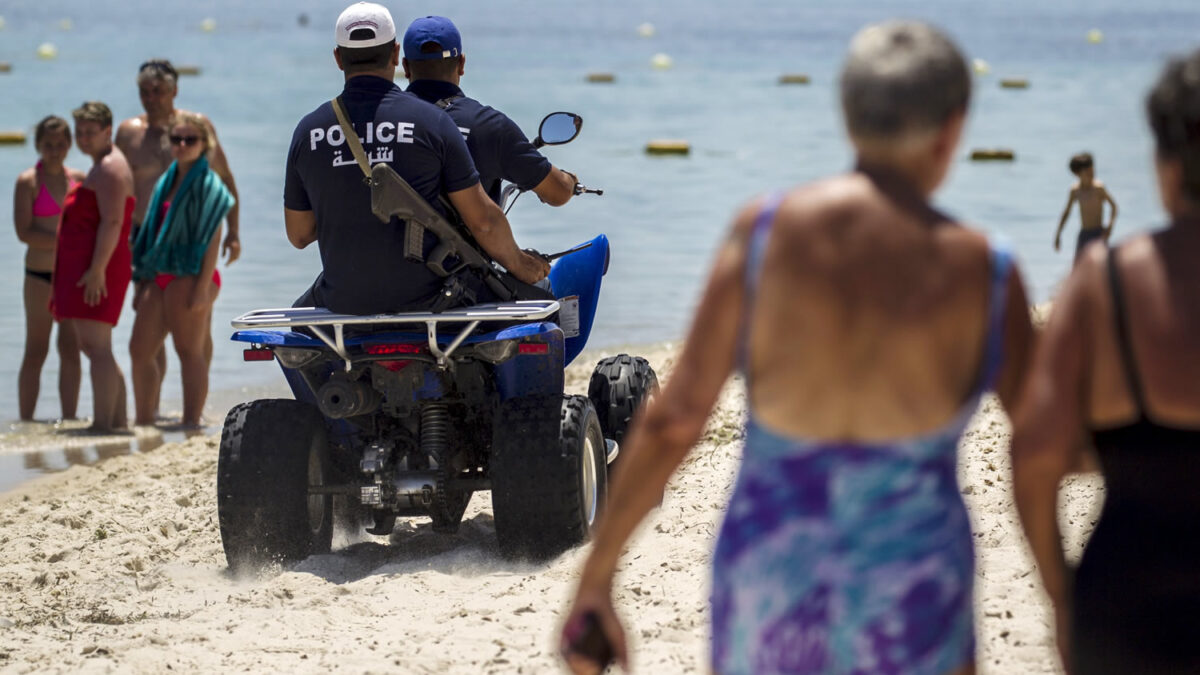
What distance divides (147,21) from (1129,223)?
74.9m

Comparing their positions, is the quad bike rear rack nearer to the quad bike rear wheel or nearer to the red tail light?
the red tail light

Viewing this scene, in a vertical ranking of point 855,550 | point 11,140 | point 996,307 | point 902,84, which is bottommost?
point 11,140

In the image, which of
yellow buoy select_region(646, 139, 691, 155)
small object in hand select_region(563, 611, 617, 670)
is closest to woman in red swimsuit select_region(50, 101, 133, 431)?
small object in hand select_region(563, 611, 617, 670)

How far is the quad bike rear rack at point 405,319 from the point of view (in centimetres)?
529

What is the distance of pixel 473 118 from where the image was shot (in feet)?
18.8

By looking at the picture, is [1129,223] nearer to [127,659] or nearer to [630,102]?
[127,659]

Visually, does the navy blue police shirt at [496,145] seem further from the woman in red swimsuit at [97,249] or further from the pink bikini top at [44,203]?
the pink bikini top at [44,203]

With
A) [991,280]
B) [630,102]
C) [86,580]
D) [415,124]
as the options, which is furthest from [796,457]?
[630,102]

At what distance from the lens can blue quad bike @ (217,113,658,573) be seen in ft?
17.8

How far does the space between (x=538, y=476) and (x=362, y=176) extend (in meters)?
1.17

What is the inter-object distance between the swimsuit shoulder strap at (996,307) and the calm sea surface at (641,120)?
1.76 feet

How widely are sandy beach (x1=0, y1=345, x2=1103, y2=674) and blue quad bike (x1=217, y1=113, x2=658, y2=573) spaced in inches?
7.6

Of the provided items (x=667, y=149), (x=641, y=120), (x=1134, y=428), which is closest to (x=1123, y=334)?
(x=1134, y=428)

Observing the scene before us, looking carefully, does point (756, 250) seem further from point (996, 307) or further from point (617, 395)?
point (617, 395)
